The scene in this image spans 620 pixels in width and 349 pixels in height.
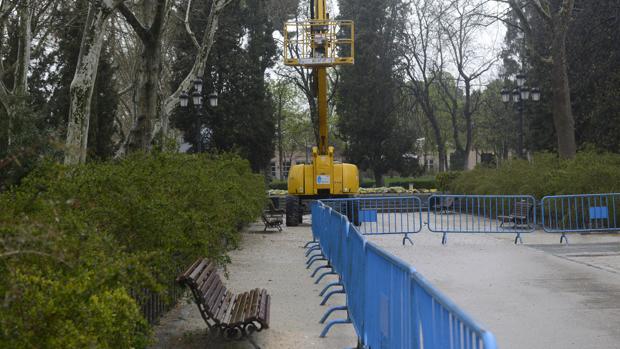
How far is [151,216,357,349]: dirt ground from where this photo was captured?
838 centimetres

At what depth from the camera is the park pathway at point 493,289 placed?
8500 millimetres

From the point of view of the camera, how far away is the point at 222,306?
331 inches

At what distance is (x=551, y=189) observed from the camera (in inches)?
928

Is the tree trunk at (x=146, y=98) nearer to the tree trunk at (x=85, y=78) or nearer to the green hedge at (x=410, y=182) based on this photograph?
the tree trunk at (x=85, y=78)

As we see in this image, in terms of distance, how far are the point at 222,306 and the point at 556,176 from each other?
17007 mm

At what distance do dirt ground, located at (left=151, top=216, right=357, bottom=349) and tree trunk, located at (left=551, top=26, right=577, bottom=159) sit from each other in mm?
14529

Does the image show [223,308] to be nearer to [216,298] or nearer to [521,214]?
[216,298]

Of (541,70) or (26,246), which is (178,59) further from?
(26,246)

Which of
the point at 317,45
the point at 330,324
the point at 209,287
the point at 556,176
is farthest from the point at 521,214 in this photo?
the point at 209,287

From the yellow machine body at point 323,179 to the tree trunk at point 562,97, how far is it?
26.2 ft

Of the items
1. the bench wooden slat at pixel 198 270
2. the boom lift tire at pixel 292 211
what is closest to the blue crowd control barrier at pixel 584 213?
the boom lift tire at pixel 292 211

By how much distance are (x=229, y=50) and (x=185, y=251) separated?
43.1 m

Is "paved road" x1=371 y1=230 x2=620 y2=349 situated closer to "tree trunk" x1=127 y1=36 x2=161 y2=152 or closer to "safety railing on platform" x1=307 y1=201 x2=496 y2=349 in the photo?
"safety railing on platform" x1=307 y1=201 x2=496 y2=349

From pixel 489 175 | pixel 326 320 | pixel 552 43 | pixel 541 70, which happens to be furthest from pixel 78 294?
pixel 541 70
